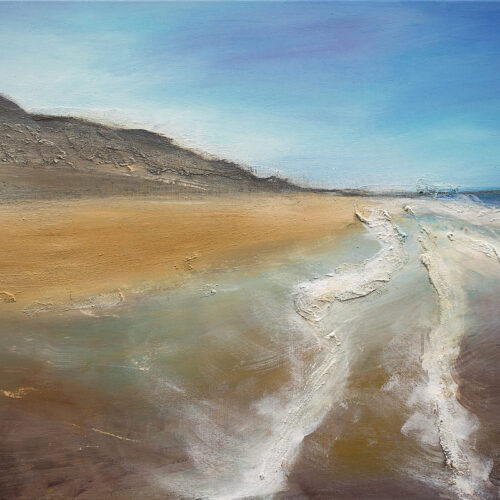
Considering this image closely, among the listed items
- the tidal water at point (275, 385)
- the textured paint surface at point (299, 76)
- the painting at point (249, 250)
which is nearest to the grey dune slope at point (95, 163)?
the painting at point (249, 250)

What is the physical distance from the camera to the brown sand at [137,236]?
2662mm

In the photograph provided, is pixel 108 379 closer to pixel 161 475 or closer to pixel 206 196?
pixel 161 475

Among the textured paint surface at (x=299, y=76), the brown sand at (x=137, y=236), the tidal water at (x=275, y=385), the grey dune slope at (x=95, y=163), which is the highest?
the textured paint surface at (x=299, y=76)

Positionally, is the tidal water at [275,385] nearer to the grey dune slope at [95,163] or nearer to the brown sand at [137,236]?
the brown sand at [137,236]

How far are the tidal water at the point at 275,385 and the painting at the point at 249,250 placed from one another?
2cm

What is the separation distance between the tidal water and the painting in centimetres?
2

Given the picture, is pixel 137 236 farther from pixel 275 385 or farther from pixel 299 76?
pixel 299 76

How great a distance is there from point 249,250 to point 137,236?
0.95 m

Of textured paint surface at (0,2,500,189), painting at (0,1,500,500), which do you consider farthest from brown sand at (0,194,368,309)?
textured paint surface at (0,2,500,189)

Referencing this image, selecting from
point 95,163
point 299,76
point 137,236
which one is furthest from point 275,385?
point 299,76

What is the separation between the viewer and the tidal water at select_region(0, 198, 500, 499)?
2562mm

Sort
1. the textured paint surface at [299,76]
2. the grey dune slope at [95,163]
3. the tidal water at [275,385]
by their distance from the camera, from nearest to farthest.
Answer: the tidal water at [275,385], the grey dune slope at [95,163], the textured paint surface at [299,76]

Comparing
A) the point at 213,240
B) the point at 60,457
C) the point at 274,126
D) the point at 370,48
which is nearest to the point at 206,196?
the point at 213,240

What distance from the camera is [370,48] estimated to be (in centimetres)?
315
